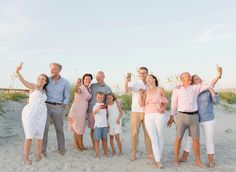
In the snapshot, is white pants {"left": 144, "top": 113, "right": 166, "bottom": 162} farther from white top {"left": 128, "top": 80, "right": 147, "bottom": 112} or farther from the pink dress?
the pink dress

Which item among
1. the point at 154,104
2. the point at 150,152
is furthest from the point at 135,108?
the point at 150,152

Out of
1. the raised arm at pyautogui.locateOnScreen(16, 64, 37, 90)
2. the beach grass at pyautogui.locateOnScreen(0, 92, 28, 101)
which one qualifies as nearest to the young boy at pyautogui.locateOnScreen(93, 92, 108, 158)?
the raised arm at pyautogui.locateOnScreen(16, 64, 37, 90)

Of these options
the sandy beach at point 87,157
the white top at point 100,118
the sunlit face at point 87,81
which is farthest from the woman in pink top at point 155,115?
the sunlit face at point 87,81

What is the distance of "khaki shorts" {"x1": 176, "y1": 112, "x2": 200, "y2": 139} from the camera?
729cm

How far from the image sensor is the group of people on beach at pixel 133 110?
7324mm

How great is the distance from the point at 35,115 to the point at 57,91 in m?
0.78

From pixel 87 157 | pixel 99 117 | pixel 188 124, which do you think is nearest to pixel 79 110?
pixel 99 117

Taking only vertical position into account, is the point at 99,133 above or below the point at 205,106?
below

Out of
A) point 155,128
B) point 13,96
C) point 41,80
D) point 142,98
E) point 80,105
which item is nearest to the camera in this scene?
point 155,128

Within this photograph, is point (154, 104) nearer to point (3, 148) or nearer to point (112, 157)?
point (112, 157)

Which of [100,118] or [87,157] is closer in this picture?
[100,118]

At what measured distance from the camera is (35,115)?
7.33 meters

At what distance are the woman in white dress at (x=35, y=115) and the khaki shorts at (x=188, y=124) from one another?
2.79 metres

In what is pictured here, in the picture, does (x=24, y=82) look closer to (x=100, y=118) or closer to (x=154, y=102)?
(x=100, y=118)
